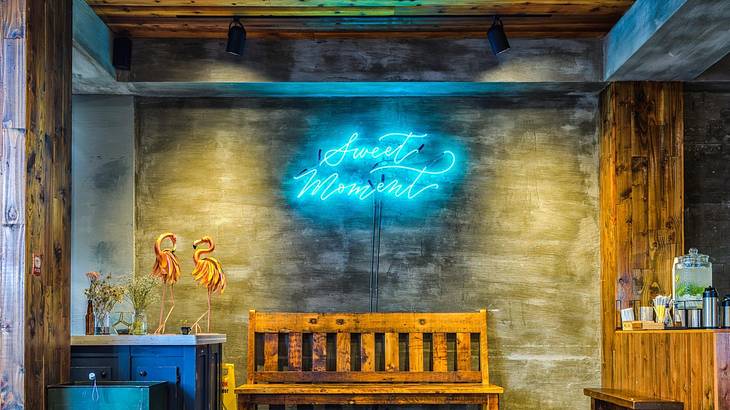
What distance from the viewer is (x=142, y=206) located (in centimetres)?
826

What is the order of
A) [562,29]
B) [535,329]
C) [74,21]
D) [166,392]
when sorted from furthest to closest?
[535,329], [562,29], [74,21], [166,392]

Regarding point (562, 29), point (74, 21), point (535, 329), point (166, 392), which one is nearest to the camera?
point (166, 392)

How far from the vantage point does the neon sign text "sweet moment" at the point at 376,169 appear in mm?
8234

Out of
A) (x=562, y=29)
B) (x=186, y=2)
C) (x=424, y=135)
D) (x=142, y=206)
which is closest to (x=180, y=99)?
(x=142, y=206)

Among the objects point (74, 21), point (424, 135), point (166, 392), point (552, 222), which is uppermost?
point (74, 21)

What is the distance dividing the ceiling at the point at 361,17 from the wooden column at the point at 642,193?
699 millimetres

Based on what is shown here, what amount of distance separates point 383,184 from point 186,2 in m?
2.33

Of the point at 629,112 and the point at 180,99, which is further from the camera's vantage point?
the point at 180,99

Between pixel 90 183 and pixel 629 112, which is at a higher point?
pixel 629 112

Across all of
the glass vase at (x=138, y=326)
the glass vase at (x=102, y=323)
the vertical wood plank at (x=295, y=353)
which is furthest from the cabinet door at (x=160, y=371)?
the vertical wood plank at (x=295, y=353)

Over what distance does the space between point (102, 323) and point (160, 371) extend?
2.26 feet

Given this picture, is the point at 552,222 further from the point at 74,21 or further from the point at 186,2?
the point at 74,21

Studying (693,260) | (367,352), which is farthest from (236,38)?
(693,260)

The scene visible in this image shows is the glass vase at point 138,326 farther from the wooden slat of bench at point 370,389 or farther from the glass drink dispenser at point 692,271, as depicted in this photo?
the glass drink dispenser at point 692,271
